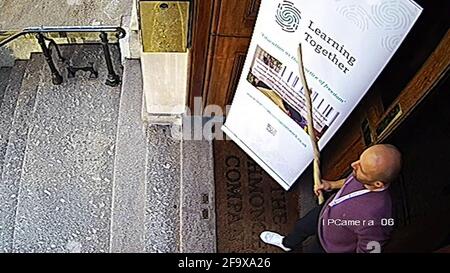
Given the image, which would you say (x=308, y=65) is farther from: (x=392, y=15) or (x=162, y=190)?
(x=162, y=190)

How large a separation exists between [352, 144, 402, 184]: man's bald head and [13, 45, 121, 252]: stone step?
107 centimetres

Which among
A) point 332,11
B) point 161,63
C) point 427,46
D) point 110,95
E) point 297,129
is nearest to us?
point 332,11

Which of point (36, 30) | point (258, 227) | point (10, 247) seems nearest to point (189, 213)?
point (258, 227)

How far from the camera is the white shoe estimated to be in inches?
82.1

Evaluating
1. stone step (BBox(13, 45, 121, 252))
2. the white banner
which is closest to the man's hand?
the white banner

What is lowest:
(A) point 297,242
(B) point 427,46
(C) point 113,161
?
(C) point 113,161

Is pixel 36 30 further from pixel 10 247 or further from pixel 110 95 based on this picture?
pixel 10 247

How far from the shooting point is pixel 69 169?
2.39 metres

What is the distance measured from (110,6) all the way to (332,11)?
1.48 meters

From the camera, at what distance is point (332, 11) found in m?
1.47

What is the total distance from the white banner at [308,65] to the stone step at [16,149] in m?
0.95

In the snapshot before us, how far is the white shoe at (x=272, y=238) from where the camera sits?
2.09 meters

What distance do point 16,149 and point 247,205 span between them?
101 cm

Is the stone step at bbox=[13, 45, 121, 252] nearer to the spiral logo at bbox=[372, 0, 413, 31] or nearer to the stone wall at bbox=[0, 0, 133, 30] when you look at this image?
the stone wall at bbox=[0, 0, 133, 30]
